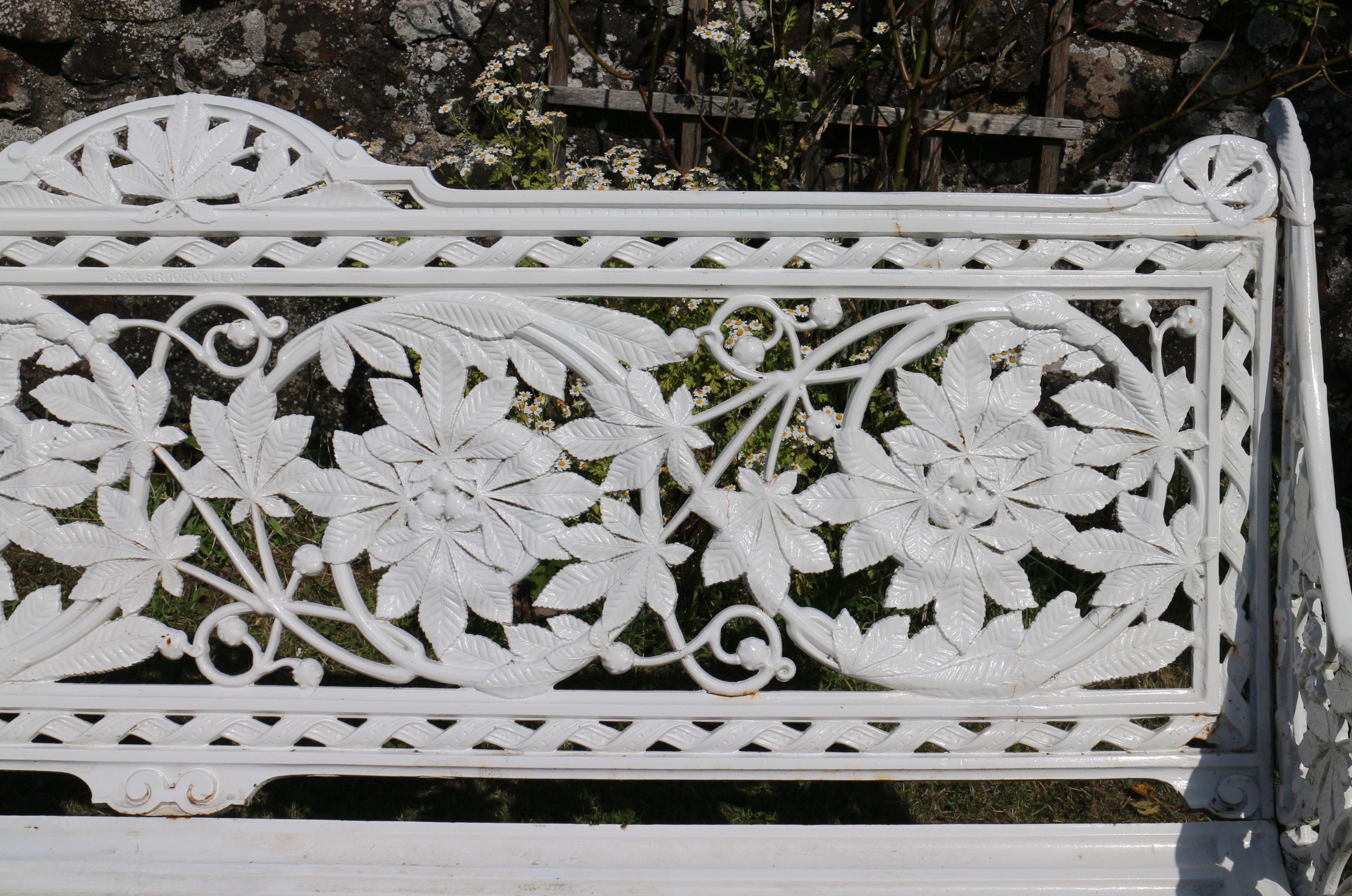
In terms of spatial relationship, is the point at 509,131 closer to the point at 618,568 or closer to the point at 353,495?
the point at 353,495

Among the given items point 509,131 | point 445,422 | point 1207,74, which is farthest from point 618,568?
point 1207,74

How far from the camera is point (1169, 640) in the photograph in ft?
4.53

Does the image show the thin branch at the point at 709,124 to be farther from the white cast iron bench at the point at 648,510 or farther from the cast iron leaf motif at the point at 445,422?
the cast iron leaf motif at the point at 445,422

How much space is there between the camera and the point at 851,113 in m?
2.57

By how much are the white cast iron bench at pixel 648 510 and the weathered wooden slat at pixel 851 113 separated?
137cm

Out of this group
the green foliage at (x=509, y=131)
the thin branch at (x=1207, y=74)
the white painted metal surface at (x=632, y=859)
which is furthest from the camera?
the thin branch at (x=1207, y=74)

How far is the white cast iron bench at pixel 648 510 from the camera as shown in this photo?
1.33 meters

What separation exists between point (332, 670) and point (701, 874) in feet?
4.18

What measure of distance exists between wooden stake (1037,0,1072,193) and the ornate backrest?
142 centimetres

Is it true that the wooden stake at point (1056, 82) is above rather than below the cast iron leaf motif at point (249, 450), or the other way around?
above

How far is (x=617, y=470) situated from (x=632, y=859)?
1.86 feet

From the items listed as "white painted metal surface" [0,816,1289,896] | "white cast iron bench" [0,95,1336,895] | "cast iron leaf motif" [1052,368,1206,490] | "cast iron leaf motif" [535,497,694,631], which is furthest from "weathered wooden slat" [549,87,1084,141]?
"white painted metal surface" [0,816,1289,896]

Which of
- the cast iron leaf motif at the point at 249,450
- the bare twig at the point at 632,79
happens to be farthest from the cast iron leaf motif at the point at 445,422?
the bare twig at the point at 632,79

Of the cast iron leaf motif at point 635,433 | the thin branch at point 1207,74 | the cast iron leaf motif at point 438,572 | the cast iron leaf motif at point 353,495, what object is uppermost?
the thin branch at point 1207,74
